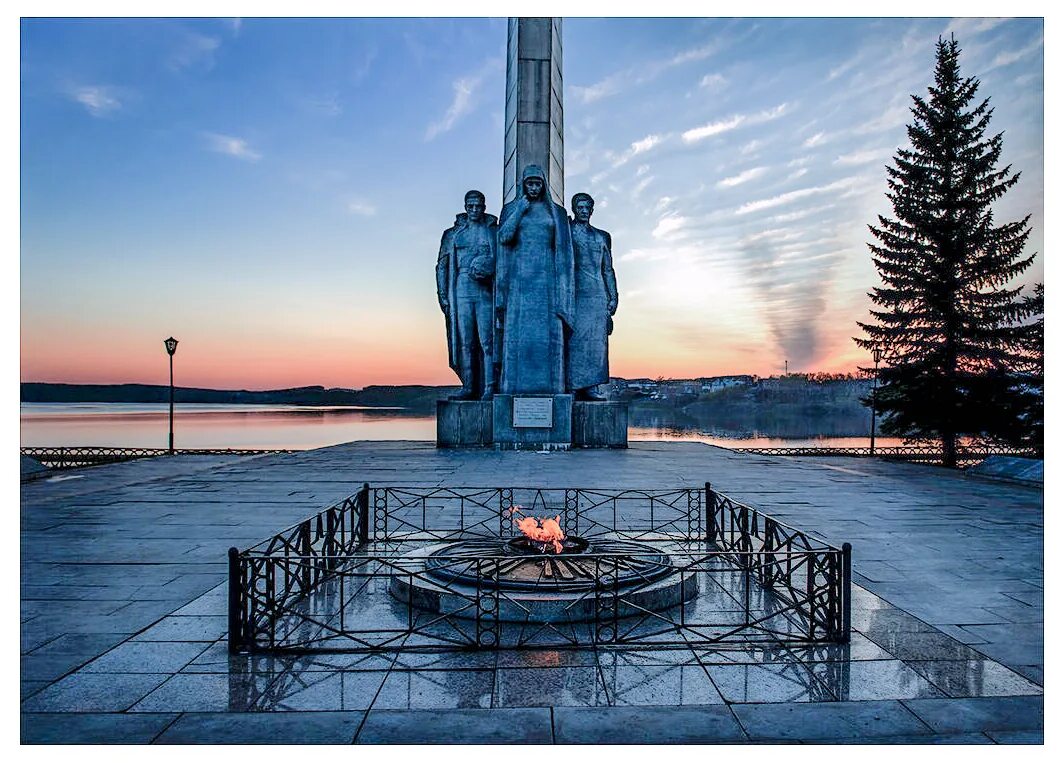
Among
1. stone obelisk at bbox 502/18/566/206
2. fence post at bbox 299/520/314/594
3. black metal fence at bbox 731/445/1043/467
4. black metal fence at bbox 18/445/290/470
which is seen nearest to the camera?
fence post at bbox 299/520/314/594

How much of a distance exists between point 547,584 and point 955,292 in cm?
1729

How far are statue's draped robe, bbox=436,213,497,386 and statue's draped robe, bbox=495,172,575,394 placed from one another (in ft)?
3.80

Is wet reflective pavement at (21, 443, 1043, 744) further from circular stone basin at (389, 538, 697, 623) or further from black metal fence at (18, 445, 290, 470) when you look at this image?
black metal fence at (18, 445, 290, 470)

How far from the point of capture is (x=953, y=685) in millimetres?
3646

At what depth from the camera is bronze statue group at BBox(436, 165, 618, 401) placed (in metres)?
16.1

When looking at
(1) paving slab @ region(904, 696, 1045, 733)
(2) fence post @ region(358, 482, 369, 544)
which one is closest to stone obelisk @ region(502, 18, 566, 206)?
(2) fence post @ region(358, 482, 369, 544)

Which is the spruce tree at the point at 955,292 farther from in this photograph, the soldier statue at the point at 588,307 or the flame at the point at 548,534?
the flame at the point at 548,534

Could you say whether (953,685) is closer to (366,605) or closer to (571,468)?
(366,605)

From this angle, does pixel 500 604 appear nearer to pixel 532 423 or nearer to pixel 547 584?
pixel 547 584

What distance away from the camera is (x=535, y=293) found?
16.2 metres

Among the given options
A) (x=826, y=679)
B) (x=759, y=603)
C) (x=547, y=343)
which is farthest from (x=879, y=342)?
(x=826, y=679)

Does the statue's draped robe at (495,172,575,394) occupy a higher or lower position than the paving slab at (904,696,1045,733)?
higher

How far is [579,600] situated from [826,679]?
57.6 inches

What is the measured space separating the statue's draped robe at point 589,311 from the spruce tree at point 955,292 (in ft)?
24.8
